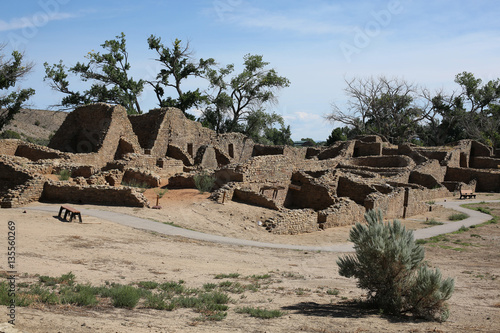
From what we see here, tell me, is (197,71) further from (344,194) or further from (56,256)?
(56,256)

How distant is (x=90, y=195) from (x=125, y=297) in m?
10.8

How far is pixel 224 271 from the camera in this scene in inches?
457

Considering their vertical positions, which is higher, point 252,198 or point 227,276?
point 252,198

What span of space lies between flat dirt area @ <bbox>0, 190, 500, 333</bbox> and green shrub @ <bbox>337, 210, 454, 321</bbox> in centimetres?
35

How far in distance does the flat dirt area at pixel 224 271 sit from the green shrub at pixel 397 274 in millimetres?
348

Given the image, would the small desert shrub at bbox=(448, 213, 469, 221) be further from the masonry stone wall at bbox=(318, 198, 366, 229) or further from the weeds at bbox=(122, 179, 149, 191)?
the weeds at bbox=(122, 179, 149, 191)

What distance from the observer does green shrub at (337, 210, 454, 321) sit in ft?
27.7

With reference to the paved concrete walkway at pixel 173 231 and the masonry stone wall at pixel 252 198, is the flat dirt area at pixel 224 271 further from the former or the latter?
the masonry stone wall at pixel 252 198

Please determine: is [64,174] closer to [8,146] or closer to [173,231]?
[8,146]

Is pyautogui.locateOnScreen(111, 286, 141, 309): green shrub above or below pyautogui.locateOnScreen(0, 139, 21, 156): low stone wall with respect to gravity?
below

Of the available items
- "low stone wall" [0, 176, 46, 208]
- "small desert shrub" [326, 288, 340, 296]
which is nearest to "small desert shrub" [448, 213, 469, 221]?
"small desert shrub" [326, 288, 340, 296]

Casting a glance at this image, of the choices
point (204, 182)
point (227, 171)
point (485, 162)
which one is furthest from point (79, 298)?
point (485, 162)

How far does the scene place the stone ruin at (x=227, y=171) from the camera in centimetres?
1855

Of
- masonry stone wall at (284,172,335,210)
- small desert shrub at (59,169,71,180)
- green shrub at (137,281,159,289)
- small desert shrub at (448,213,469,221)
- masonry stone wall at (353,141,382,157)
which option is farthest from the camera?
masonry stone wall at (353,141,382,157)
